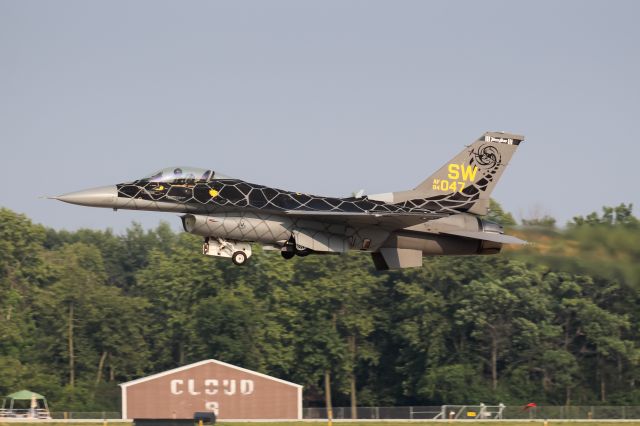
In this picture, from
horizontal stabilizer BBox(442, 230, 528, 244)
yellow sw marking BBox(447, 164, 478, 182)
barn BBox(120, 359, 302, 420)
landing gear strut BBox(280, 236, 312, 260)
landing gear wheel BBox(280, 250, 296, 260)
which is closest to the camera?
landing gear strut BBox(280, 236, 312, 260)

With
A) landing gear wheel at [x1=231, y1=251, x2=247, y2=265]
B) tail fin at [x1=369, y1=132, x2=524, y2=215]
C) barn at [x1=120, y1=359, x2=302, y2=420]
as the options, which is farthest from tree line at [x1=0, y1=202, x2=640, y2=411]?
landing gear wheel at [x1=231, y1=251, x2=247, y2=265]

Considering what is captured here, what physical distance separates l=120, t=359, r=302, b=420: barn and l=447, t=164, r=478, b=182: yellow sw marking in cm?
3136

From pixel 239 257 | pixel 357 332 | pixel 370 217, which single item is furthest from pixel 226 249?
pixel 357 332

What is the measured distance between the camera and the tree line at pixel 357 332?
8631cm

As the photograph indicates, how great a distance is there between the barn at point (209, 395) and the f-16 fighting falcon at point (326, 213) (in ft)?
103

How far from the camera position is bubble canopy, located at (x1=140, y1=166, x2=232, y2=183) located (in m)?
38.9

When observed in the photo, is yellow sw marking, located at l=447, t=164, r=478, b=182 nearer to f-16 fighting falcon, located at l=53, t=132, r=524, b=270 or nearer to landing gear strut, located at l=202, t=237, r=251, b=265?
f-16 fighting falcon, located at l=53, t=132, r=524, b=270

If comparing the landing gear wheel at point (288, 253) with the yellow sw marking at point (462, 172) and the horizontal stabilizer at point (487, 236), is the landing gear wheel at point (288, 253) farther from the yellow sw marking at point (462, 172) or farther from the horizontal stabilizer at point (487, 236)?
the yellow sw marking at point (462, 172)

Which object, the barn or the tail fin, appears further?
the barn

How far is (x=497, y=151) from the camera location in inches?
1718

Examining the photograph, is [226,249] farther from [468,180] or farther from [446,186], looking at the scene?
[468,180]

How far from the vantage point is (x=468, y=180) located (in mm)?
43000

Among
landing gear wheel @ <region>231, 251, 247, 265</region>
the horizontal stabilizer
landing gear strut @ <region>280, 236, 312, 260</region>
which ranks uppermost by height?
the horizontal stabilizer

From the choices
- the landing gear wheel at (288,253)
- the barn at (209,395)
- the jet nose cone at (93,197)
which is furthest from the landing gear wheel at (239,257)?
the barn at (209,395)
